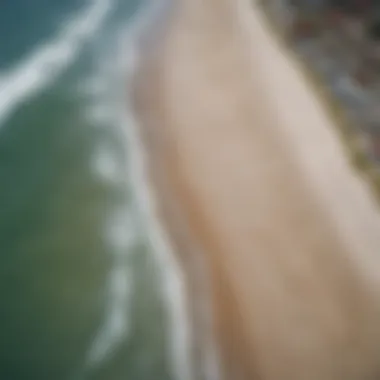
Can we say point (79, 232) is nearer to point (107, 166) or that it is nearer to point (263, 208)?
Answer: point (107, 166)

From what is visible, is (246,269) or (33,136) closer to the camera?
(246,269)

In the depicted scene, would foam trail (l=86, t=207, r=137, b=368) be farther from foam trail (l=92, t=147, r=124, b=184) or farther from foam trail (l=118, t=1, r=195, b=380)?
foam trail (l=92, t=147, r=124, b=184)

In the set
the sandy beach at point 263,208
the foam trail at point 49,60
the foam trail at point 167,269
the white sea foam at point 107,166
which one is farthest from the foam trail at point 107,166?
the foam trail at point 49,60

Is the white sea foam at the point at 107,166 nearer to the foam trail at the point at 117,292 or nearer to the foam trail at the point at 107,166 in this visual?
the foam trail at the point at 107,166

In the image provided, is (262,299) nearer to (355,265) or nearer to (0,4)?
(355,265)

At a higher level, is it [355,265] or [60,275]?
[60,275]

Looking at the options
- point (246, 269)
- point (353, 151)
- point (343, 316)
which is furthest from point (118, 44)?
point (343, 316)
